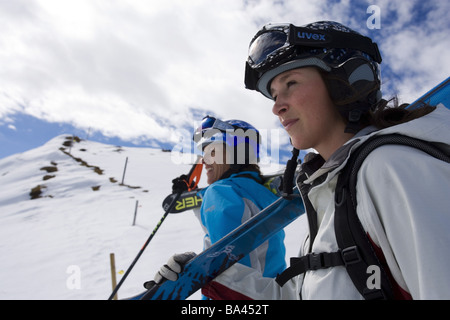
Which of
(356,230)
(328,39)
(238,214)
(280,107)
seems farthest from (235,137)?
(356,230)

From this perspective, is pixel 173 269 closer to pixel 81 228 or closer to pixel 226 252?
pixel 226 252

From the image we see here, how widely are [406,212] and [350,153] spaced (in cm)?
30

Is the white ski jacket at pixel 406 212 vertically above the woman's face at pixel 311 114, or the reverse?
the woman's face at pixel 311 114

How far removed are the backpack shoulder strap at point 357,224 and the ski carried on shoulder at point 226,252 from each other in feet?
3.35

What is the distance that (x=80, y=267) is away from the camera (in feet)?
29.2

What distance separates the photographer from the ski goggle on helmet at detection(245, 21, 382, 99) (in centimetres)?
142

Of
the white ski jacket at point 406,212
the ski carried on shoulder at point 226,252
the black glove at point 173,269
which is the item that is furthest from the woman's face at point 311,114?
the black glove at point 173,269

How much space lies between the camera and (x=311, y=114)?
138cm

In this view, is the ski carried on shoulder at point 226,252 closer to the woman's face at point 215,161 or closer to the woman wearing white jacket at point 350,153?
the woman wearing white jacket at point 350,153

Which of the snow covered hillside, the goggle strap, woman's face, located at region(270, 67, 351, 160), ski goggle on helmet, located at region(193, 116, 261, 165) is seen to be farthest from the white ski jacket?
the snow covered hillside

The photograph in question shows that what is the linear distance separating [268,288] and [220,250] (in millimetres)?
433

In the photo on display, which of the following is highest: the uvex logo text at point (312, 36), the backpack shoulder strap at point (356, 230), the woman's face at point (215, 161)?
the uvex logo text at point (312, 36)

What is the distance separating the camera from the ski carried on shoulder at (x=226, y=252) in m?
1.90
